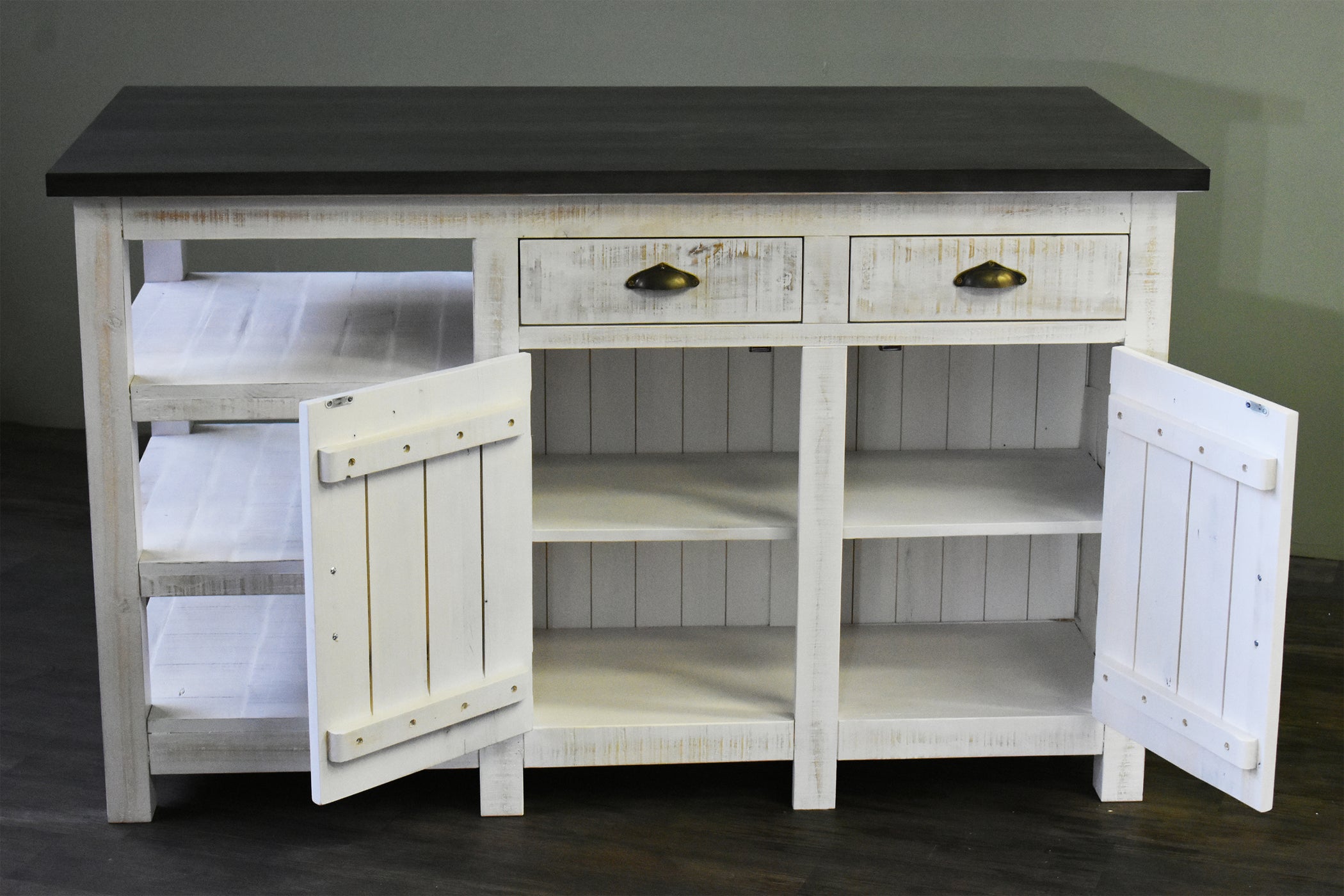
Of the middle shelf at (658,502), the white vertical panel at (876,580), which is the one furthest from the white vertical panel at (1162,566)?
the white vertical panel at (876,580)

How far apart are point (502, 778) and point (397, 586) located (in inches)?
19.5

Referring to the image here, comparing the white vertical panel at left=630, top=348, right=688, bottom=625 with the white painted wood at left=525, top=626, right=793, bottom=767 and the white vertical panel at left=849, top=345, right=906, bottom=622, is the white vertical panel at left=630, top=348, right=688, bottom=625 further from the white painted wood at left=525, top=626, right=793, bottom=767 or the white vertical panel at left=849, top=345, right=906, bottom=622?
the white vertical panel at left=849, top=345, right=906, bottom=622

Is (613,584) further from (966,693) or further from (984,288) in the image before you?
(984,288)

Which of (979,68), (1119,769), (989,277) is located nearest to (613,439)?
(989,277)

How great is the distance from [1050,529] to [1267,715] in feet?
1.56

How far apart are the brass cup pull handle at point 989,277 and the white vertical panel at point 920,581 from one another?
704 millimetres

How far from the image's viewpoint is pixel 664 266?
90.9 inches

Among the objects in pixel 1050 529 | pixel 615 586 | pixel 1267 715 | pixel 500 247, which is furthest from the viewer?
pixel 615 586

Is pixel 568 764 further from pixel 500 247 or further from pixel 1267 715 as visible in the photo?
pixel 1267 715

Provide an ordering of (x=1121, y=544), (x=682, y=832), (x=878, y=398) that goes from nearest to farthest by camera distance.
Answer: (x=1121, y=544) → (x=682, y=832) → (x=878, y=398)

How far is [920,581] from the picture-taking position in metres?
2.94

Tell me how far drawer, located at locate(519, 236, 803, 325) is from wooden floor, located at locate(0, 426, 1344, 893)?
83 cm

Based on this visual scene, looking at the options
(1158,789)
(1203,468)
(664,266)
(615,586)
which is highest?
(664,266)

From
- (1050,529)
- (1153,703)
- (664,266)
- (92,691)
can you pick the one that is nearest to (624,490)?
(664,266)
